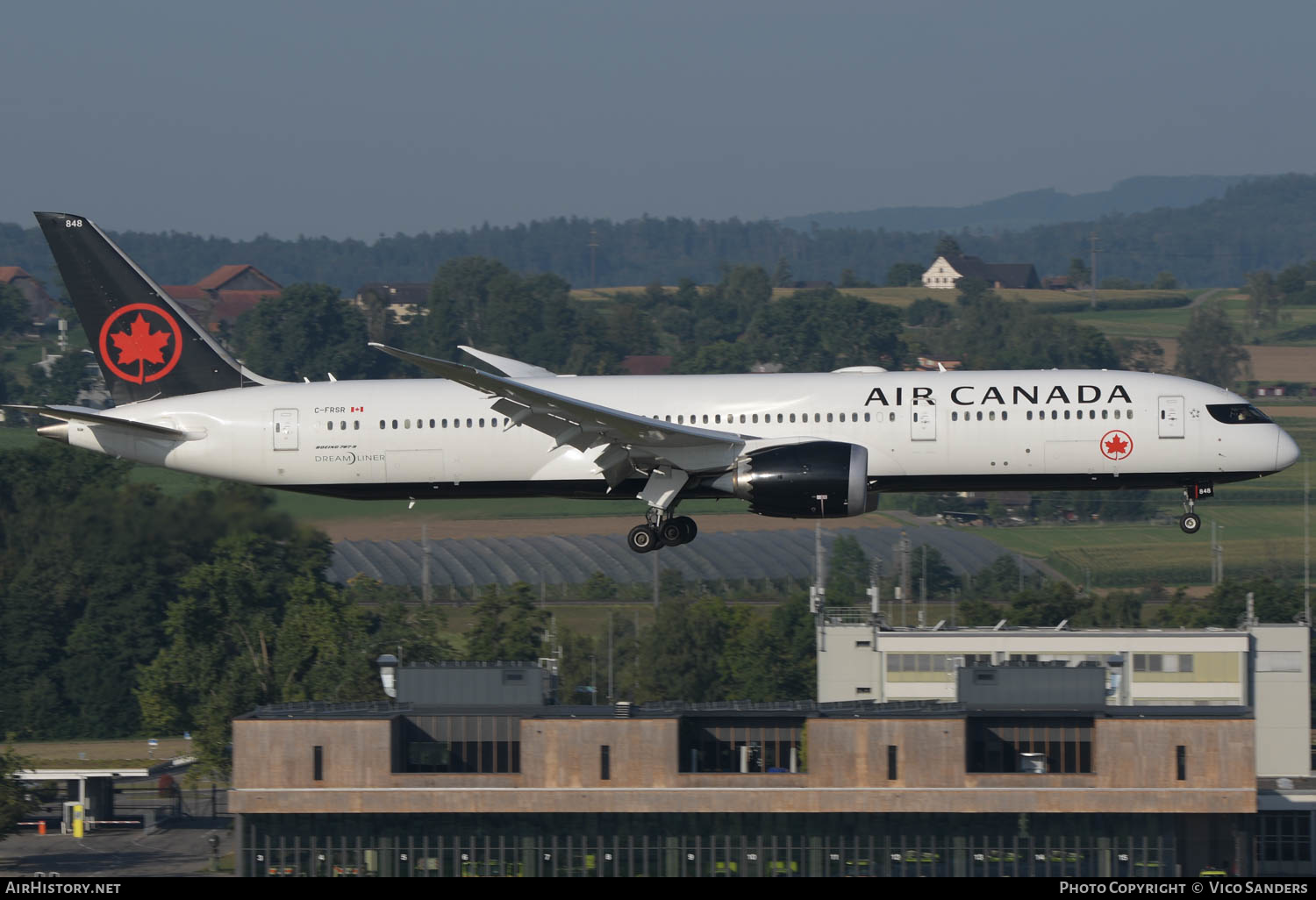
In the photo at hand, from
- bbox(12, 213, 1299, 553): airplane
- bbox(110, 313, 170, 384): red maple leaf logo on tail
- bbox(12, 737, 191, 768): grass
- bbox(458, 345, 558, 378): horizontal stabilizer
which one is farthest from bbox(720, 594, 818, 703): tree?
bbox(110, 313, 170, 384): red maple leaf logo on tail

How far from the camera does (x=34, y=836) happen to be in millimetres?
73375

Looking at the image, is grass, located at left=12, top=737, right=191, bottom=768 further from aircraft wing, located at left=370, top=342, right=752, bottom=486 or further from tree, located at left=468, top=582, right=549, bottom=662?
aircraft wing, located at left=370, top=342, right=752, bottom=486

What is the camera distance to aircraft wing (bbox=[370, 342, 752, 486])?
3972 cm

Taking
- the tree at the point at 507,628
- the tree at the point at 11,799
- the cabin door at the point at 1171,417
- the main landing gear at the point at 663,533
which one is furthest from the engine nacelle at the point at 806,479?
the tree at the point at 507,628

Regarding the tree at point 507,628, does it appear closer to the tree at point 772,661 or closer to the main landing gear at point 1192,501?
the tree at point 772,661

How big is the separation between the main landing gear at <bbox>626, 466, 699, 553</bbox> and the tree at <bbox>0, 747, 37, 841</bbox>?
3802 cm

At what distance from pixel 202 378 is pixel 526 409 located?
401 inches

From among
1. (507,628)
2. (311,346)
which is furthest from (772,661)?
(311,346)

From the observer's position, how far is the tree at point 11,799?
69188 mm

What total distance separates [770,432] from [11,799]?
42.9 m

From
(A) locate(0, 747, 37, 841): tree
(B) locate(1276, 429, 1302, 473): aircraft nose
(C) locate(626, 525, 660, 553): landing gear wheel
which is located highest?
(B) locate(1276, 429, 1302, 473): aircraft nose

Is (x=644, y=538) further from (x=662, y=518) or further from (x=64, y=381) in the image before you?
(x=64, y=381)
